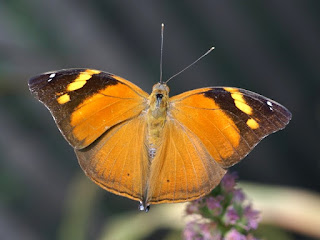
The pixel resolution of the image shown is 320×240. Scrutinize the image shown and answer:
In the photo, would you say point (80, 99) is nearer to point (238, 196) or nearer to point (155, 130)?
point (155, 130)

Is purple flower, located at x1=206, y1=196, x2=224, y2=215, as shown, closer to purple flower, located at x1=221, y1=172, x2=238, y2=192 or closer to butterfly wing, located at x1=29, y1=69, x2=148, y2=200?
purple flower, located at x1=221, y1=172, x2=238, y2=192

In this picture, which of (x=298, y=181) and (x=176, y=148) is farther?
(x=298, y=181)

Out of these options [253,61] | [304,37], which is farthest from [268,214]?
[304,37]

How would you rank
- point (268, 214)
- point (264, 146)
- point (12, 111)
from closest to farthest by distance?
point (268, 214)
point (12, 111)
point (264, 146)

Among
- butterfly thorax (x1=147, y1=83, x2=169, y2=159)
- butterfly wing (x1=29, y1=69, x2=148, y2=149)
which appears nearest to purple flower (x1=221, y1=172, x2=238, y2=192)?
butterfly thorax (x1=147, y1=83, x2=169, y2=159)

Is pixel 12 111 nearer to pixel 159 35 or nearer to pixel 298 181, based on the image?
pixel 159 35

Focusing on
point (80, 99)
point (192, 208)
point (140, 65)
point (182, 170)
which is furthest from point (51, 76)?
point (140, 65)
